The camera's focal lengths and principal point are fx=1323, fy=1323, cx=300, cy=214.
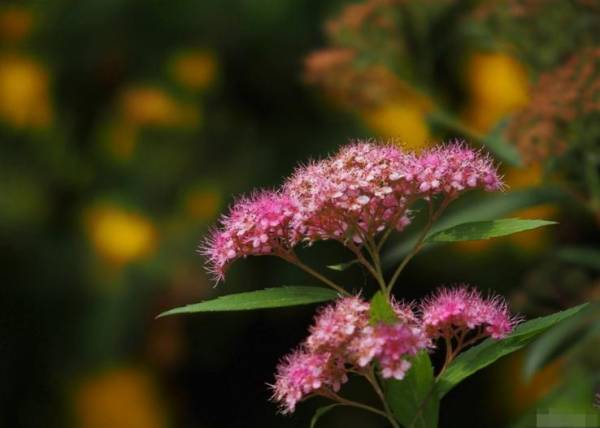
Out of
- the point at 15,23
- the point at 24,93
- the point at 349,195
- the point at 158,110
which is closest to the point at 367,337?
the point at 349,195

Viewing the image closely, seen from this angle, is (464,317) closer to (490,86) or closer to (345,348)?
(345,348)

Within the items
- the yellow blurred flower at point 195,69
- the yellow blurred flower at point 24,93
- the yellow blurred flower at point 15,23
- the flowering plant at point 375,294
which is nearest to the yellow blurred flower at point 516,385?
the yellow blurred flower at point 195,69

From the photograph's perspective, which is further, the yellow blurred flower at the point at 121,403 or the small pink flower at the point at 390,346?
the yellow blurred flower at the point at 121,403

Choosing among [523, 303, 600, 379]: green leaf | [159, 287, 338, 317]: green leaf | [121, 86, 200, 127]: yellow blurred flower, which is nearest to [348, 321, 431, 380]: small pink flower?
[159, 287, 338, 317]: green leaf

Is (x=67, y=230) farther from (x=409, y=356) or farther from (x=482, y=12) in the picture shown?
(x=409, y=356)

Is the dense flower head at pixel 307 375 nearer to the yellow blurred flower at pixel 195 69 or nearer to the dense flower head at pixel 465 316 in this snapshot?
the dense flower head at pixel 465 316

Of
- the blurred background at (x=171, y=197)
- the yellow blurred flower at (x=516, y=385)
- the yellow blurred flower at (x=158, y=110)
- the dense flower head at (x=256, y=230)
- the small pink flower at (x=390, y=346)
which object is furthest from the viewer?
the yellow blurred flower at (x=158, y=110)

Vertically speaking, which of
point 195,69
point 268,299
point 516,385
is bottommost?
point 516,385
